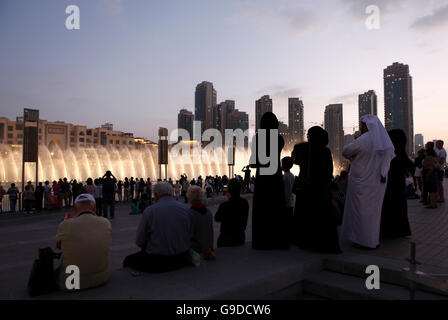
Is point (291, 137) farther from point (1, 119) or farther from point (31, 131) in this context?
point (31, 131)

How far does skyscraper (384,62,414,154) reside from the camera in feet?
446

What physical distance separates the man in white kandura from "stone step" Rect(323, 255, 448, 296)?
81 centimetres

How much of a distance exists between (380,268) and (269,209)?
1.96 m

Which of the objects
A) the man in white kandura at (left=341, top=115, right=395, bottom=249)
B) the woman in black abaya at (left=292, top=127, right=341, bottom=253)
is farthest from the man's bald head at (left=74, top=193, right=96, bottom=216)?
the man in white kandura at (left=341, top=115, right=395, bottom=249)

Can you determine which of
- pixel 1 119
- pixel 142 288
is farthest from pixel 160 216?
pixel 1 119

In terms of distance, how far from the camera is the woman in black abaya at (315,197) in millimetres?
5168

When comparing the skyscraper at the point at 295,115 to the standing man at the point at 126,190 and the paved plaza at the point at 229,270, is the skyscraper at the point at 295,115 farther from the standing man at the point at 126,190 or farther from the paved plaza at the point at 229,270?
the paved plaza at the point at 229,270

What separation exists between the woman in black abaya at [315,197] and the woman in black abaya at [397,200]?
80.9 inches

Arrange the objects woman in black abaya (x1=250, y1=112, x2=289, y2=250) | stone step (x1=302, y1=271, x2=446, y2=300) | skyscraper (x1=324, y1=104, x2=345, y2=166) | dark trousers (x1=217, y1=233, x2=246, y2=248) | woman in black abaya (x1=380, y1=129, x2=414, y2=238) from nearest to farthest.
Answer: stone step (x1=302, y1=271, x2=446, y2=300), woman in black abaya (x1=250, y1=112, x2=289, y2=250), dark trousers (x1=217, y1=233, x2=246, y2=248), woman in black abaya (x1=380, y1=129, x2=414, y2=238), skyscraper (x1=324, y1=104, x2=345, y2=166)

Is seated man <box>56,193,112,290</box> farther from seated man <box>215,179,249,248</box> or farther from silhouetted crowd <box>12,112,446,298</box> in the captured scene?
seated man <box>215,179,249,248</box>

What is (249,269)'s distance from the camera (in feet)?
14.1

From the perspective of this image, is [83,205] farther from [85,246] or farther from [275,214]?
[275,214]

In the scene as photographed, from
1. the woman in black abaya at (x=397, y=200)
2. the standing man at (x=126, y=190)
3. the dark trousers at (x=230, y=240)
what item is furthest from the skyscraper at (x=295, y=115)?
the dark trousers at (x=230, y=240)

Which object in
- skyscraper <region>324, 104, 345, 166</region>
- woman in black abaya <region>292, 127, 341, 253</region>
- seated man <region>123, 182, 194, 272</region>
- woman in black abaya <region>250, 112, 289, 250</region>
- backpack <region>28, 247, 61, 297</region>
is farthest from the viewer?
skyscraper <region>324, 104, 345, 166</region>
